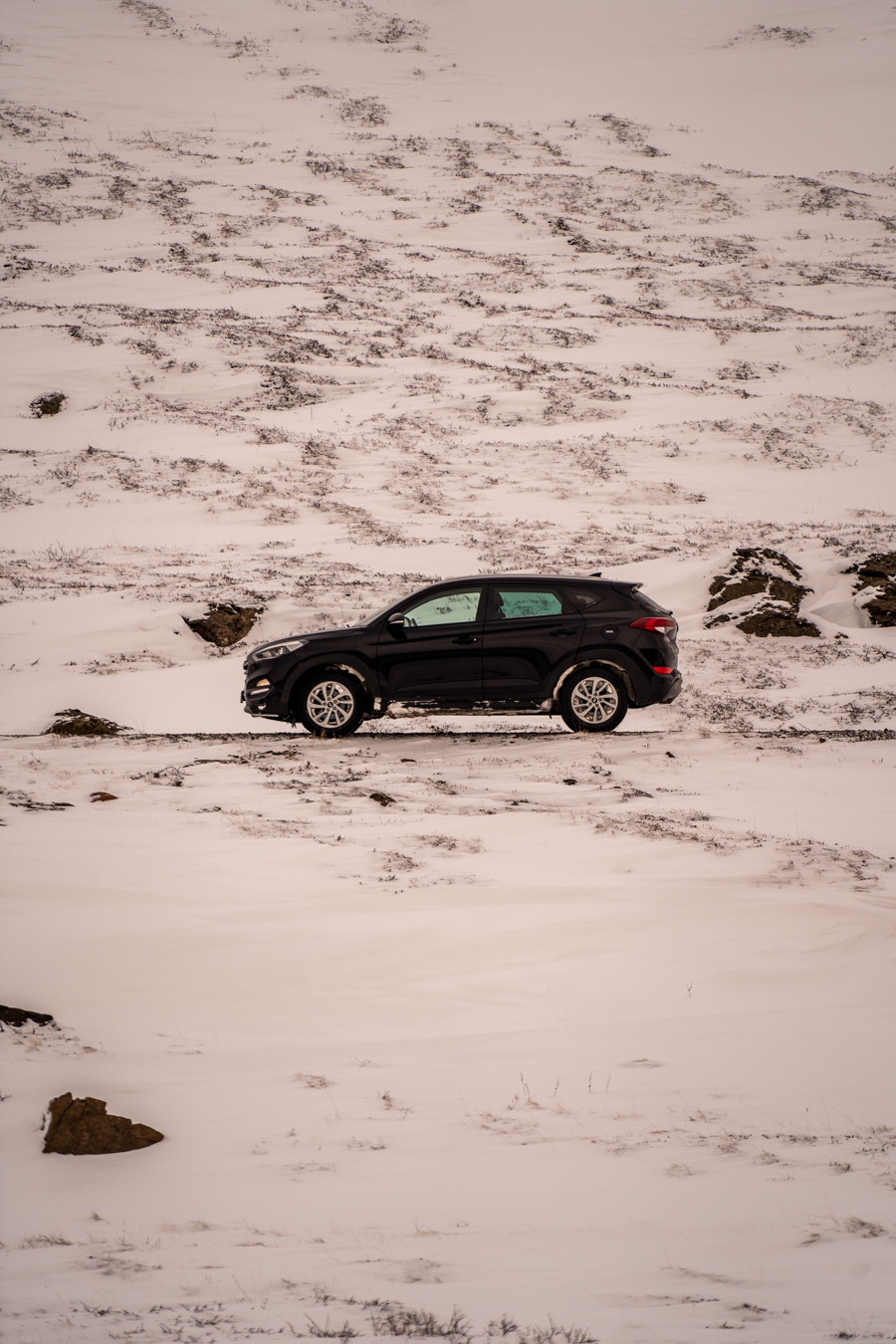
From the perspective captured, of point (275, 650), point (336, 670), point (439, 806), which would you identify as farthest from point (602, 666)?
point (275, 650)

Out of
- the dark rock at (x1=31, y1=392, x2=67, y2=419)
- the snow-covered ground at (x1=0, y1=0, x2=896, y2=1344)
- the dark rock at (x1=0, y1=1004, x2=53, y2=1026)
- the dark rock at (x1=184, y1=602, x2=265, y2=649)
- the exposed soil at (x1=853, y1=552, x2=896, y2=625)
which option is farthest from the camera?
the dark rock at (x1=31, y1=392, x2=67, y2=419)

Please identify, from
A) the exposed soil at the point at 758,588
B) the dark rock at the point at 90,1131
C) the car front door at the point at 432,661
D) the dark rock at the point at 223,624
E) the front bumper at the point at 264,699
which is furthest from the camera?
the exposed soil at the point at 758,588

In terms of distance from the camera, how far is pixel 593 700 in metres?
11.4

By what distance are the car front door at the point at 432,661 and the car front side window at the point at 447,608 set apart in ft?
0.29

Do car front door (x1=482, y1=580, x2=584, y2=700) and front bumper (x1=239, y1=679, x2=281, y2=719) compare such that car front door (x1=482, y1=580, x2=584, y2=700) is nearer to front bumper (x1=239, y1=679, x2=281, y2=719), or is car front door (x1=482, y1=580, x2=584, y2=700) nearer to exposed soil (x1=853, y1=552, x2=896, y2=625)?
front bumper (x1=239, y1=679, x2=281, y2=719)

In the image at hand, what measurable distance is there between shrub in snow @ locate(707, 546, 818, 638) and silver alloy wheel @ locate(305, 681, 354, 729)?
7719 millimetres

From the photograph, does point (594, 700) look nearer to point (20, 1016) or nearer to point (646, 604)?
point (646, 604)

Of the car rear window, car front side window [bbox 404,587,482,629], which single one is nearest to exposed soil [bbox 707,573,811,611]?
the car rear window

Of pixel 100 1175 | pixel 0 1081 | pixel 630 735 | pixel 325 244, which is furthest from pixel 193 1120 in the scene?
pixel 325 244

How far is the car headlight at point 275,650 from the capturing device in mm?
11117

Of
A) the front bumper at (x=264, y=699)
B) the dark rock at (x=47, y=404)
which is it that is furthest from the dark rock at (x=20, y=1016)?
the dark rock at (x=47, y=404)

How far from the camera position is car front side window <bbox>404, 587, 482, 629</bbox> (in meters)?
11.2

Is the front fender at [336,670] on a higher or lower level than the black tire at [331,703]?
higher

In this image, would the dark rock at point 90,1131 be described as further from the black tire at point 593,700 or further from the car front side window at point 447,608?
the black tire at point 593,700
